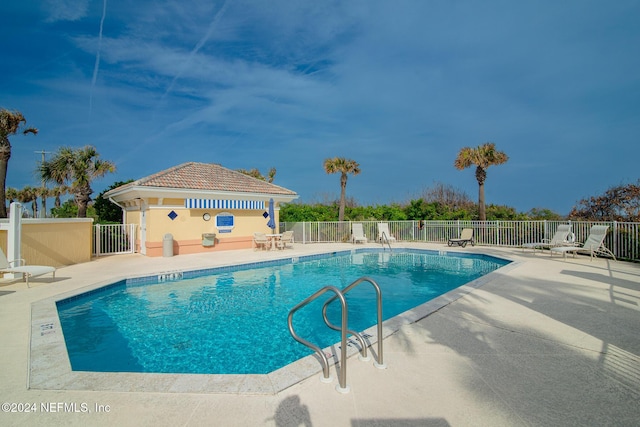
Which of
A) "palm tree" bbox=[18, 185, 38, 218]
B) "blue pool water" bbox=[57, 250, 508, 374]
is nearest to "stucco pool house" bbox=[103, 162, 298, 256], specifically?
"blue pool water" bbox=[57, 250, 508, 374]

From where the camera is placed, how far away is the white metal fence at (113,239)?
15.5 m

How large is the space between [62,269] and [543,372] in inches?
566

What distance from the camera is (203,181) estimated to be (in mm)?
17766

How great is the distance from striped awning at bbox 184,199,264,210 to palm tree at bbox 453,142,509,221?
598 inches

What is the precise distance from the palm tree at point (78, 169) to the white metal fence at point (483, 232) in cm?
1313

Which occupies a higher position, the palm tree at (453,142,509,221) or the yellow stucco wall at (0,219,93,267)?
the palm tree at (453,142,509,221)

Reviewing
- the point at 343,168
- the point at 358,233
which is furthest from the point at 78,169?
the point at 358,233

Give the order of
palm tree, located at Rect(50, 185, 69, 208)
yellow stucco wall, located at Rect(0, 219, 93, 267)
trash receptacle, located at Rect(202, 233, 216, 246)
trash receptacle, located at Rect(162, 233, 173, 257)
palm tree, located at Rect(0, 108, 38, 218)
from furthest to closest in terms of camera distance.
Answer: palm tree, located at Rect(50, 185, 69, 208)
trash receptacle, located at Rect(202, 233, 216, 246)
palm tree, located at Rect(0, 108, 38, 218)
trash receptacle, located at Rect(162, 233, 173, 257)
yellow stucco wall, located at Rect(0, 219, 93, 267)

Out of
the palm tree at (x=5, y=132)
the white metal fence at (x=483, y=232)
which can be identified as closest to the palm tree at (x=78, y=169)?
the palm tree at (x=5, y=132)

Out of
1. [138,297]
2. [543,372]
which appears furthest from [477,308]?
[138,297]

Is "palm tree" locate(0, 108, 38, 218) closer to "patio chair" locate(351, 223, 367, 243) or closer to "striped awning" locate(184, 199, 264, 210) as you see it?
"striped awning" locate(184, 199, 264, 210)

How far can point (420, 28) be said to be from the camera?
27.8m

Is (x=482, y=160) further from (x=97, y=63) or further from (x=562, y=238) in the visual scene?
(x=97, y=63)

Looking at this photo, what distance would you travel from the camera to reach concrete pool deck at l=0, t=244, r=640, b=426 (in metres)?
2.72
